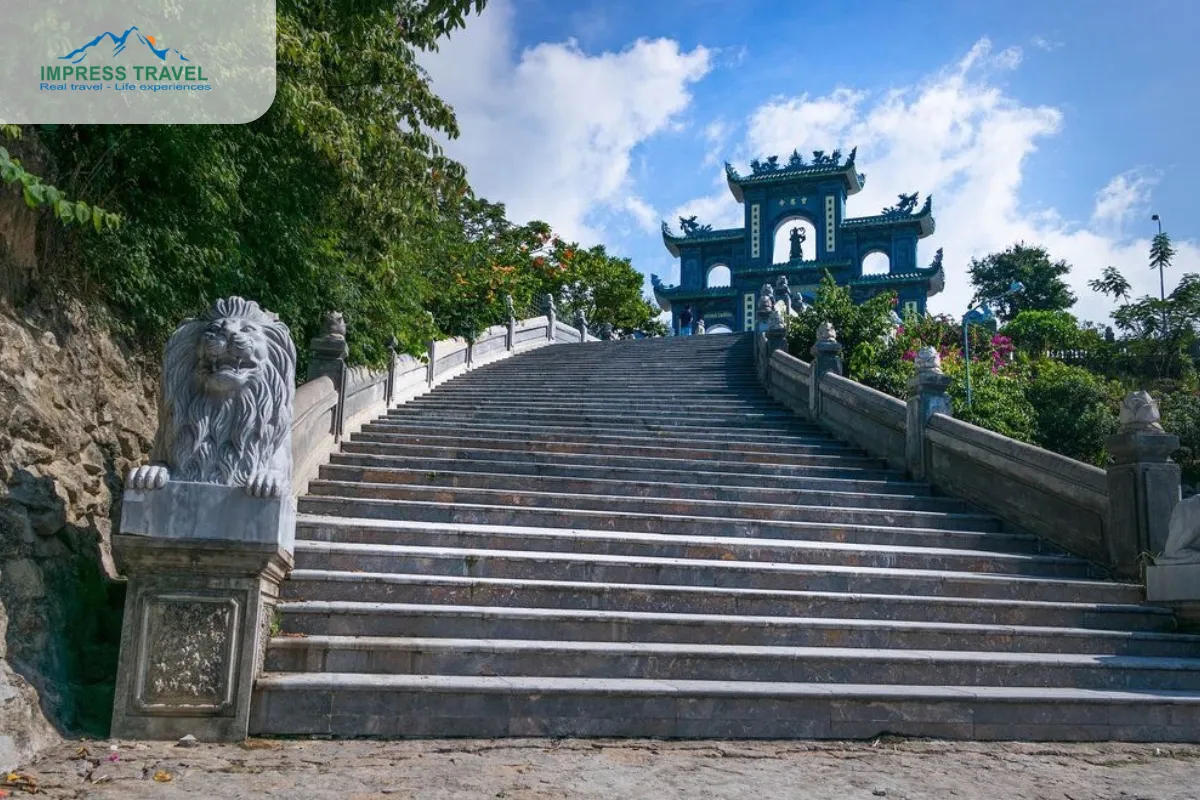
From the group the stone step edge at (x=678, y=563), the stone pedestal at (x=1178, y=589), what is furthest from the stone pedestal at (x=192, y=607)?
the stone pedestal at (x=1178, y=589)

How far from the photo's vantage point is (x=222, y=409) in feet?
14.6

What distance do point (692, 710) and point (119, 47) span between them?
565cm

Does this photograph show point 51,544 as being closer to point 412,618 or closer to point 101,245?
point 412,618

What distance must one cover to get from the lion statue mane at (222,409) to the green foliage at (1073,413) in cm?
1647

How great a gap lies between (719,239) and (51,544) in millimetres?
36982

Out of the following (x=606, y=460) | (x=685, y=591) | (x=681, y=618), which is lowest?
(x=681, y=618)

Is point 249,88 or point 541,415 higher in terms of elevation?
point 249,88

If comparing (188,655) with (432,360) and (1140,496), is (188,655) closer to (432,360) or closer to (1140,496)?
(1140,496)

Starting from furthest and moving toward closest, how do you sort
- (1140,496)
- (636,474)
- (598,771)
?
(636,474) < (1140,496) < (598,771)

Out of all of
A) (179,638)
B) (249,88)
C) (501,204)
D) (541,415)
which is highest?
(501,204)

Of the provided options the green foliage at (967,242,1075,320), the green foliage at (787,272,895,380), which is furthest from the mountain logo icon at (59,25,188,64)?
the green foliage at (967,242,1075,320)

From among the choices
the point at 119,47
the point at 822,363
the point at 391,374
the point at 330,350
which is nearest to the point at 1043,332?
the point at 822,363

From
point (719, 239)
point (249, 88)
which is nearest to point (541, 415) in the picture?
point (249, 88)

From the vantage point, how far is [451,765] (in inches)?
155
